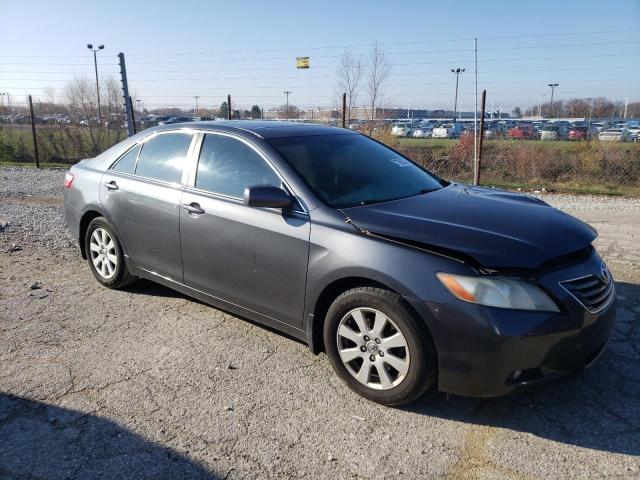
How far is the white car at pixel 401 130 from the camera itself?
13.1 metres

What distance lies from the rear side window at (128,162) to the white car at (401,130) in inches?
360

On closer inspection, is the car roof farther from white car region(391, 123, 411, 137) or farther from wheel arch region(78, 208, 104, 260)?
white car region(391, 123, 411, 137)

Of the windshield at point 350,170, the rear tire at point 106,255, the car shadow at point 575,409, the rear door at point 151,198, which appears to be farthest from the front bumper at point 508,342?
the rear tire at point 106,255

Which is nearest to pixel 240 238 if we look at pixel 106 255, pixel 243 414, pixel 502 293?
pixel 243 414

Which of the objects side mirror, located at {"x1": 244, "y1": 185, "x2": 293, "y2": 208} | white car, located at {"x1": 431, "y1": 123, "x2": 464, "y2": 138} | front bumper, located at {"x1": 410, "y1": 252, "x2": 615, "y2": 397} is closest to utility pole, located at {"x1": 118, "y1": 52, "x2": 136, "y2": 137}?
white car, located at {"x1": 431, "y1": 123, "x2": 464, "y2": 138}

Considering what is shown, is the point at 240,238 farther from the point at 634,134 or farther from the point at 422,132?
the point at 634,134

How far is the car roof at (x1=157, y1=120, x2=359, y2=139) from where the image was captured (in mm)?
4059

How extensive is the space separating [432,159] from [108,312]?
32.6 feet

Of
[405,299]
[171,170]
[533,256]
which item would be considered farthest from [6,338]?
[533,256]

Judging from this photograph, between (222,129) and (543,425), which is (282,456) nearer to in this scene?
(543,425)

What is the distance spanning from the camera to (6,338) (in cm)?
405

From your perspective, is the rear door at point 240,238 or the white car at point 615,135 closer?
the rear door at point 240,238

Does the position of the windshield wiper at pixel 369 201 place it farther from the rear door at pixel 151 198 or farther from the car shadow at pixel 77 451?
the car shadow at pixel 77 451

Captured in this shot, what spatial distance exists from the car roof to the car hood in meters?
1.04
